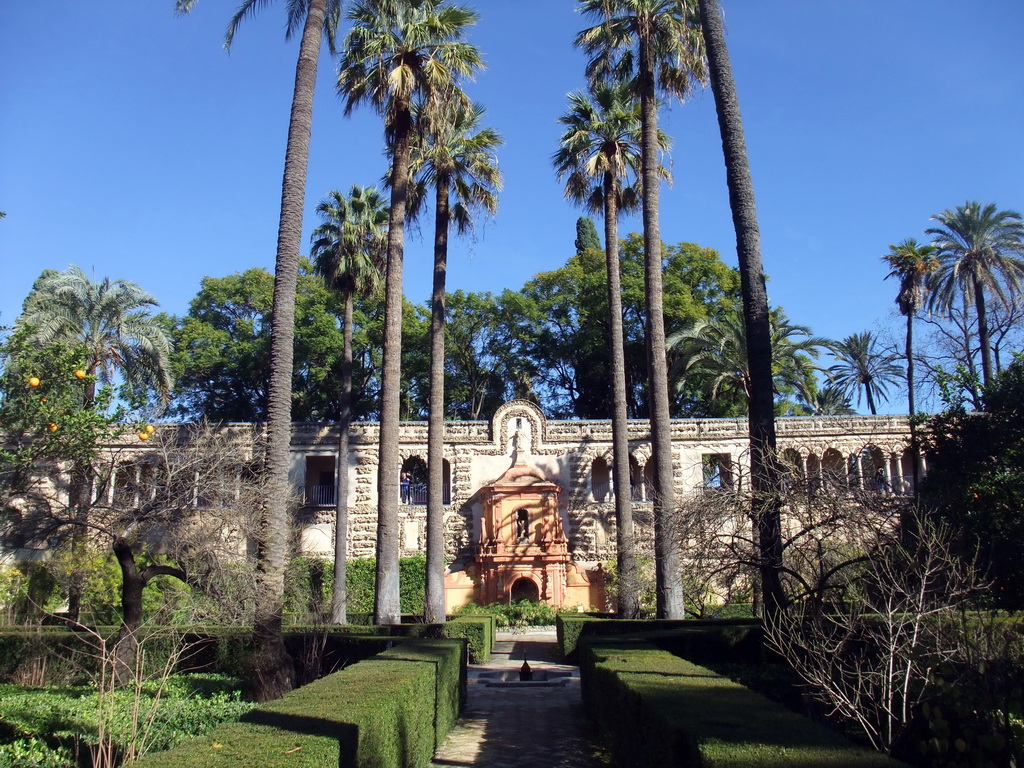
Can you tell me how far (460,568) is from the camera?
3206cm

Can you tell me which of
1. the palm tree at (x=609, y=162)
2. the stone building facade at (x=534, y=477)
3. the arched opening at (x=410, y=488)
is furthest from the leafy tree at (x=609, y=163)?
the arched opening at (x=410, y=488)

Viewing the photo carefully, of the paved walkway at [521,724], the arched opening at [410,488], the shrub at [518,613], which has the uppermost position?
the arched opening at [410,488]

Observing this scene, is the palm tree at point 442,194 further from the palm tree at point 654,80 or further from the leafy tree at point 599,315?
the leafy tree at point 599,315

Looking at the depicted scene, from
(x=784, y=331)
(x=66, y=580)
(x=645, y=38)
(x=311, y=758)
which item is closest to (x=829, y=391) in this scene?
(x=784, y=331)

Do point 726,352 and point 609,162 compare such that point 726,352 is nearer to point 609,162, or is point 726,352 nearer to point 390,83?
point 609,162

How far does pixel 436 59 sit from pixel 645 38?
528cm

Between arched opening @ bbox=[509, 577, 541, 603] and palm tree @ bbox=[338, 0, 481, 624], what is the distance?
11188mm

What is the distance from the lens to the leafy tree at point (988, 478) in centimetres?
1399

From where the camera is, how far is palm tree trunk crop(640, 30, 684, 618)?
17.8 m

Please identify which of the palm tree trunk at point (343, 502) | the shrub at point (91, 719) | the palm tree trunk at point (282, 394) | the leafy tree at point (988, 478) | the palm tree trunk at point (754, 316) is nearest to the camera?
the shrub at point (91, 719)

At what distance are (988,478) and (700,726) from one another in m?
12.0

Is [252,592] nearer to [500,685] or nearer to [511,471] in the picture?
[500,685]

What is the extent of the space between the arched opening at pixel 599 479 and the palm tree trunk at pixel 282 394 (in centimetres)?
2016

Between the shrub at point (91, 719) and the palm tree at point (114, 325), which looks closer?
the shrub at point (91, 719)
